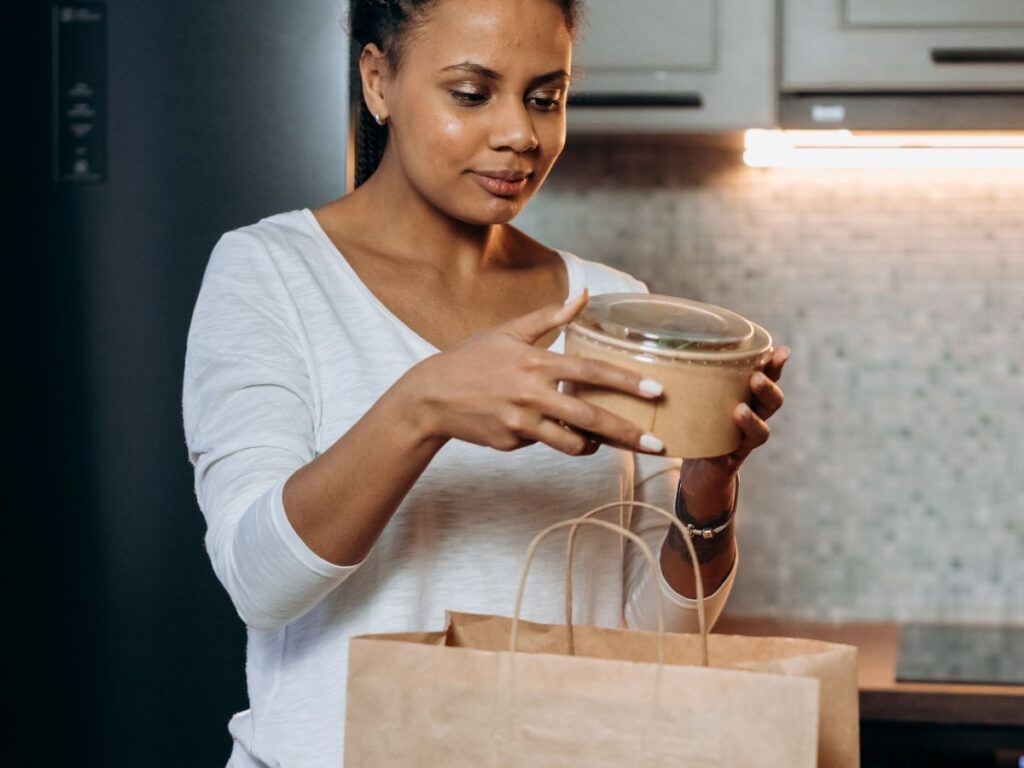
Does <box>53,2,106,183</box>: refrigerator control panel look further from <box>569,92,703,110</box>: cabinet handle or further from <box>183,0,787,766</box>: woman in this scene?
<box>569,92,703,110</box>: cabinet handle

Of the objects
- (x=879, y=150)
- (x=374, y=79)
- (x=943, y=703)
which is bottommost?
(x=943, y=703)

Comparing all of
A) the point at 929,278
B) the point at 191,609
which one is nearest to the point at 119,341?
the point at 191,609

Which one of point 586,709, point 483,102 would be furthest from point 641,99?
point 586,709

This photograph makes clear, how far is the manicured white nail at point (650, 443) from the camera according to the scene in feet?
2.63

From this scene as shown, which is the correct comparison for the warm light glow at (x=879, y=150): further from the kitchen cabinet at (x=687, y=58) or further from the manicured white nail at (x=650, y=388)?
→ the manicured white nail at (x=650, y=388)

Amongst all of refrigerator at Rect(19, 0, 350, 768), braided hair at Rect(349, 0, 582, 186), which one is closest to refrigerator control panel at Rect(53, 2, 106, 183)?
refrigerator at Rect(19, 0, 350, 768)

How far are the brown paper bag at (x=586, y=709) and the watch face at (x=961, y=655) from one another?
1.05m

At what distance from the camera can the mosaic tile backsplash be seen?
7.13ft

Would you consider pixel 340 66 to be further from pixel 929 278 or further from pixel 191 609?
pixel 929 278

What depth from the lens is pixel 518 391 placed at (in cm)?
76

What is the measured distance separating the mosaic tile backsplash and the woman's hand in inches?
47.6

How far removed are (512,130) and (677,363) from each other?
0.30 meters

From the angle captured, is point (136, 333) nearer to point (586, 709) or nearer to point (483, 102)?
point (483, 102)

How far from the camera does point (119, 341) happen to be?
159 centimetres
